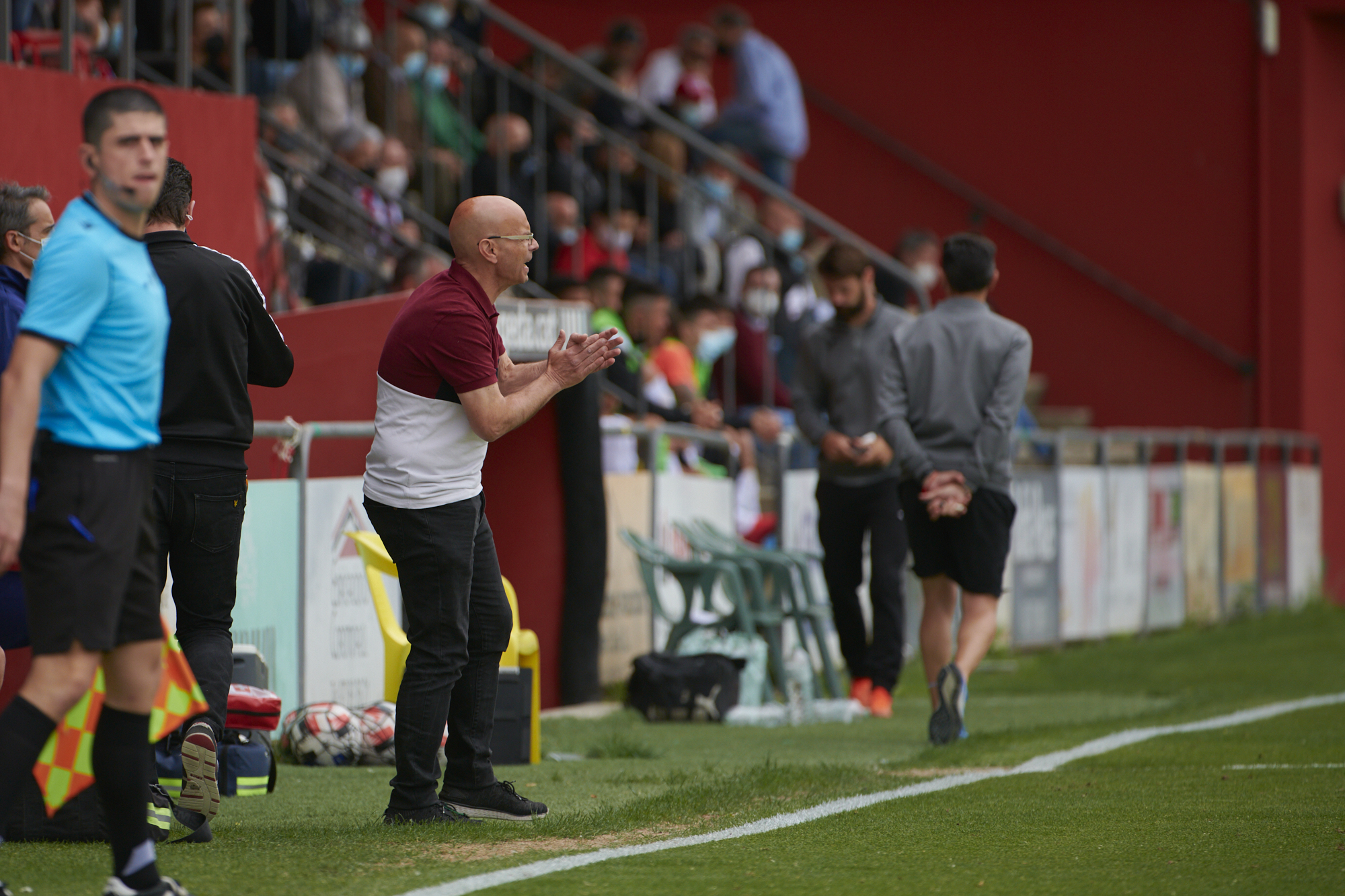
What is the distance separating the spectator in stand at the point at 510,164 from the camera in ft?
45.4

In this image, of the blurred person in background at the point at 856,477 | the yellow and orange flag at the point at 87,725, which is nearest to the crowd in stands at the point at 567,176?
the blurred person in background at the point at 856,477

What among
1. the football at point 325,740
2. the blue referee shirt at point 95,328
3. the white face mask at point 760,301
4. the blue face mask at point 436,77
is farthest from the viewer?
the white face mask at point 760,301

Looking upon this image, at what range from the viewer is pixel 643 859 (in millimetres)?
5051

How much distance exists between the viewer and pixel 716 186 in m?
15.8

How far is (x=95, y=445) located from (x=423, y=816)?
1871mm

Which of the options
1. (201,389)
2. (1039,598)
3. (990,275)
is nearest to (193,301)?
(201,389)

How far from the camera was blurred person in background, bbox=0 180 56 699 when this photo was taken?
504 cm

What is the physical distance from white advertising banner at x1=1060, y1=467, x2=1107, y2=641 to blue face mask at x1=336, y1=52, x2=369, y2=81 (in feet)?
19.3

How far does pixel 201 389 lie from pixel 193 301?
0.26m

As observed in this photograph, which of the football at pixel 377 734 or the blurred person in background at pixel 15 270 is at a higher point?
the blurred person in background at pixel 15 270

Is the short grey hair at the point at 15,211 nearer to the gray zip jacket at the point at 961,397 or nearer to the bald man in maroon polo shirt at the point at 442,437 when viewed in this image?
the bald man in maroon polo shirt at the point at 442,437

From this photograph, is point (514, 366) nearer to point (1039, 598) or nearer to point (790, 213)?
point (1039, 598)

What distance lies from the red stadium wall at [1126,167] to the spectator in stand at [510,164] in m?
6.47

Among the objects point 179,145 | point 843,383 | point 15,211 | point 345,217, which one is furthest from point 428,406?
point 345,217
